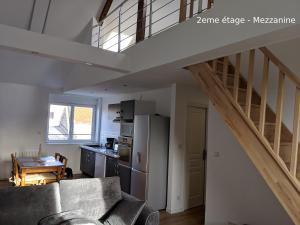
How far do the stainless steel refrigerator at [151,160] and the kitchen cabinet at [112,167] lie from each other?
752 millimetres

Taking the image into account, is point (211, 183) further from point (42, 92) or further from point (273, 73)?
point (42, 92)

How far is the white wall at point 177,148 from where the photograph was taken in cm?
463

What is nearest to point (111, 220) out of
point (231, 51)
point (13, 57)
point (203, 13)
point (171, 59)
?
point (171, 59)

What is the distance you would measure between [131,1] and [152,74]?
247 centimetres

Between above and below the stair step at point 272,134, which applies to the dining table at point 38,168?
below

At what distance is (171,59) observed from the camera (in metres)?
3.11

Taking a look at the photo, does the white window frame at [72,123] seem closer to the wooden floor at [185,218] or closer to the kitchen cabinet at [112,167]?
the kitchen cabinet at [112,167]

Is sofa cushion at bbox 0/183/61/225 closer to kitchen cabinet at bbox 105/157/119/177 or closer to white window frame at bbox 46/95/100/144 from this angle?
kitchen cabinet at bbox 105/157/119/177

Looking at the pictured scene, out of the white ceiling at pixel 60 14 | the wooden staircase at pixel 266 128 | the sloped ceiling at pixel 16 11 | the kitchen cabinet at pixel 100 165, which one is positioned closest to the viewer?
the wooden staircase at pixel 266 128

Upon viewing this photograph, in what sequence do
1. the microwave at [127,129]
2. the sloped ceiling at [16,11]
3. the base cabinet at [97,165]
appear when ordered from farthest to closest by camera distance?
1. the base cabinet at [97,165]
2. the microwave at [127,129]
3. the sloped ceiling at [16,11]

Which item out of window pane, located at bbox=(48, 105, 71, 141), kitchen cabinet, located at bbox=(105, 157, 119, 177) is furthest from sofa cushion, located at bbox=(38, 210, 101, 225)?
window pane, located at bbox=(48, 105, 71, 141)

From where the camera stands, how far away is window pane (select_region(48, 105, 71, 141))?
727 cm

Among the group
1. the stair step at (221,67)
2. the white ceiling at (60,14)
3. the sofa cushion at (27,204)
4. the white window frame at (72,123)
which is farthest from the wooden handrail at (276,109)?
the white window frame at (72,123)

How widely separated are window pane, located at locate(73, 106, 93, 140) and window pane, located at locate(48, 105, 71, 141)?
0.24 meters
